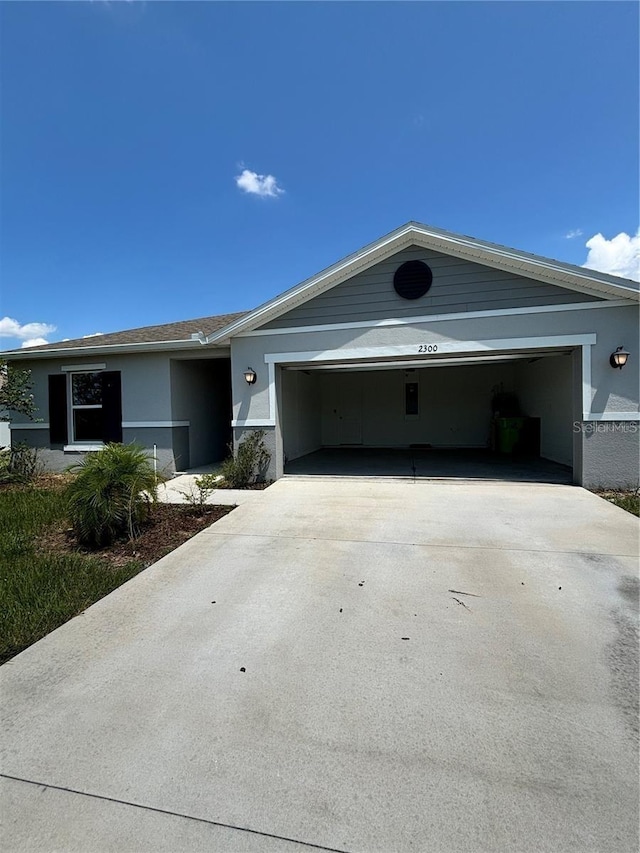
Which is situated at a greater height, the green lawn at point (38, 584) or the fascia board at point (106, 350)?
the fascia board at point (106, 350)

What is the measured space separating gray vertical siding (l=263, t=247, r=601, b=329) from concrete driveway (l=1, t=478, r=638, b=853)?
4850 millimetres

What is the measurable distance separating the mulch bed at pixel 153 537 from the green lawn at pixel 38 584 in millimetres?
127

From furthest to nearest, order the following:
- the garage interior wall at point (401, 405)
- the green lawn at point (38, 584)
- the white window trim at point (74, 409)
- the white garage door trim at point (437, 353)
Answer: the garage interior wall at point (401, 405) → the white window trim at point (74, 409) → the white garage door trim at point (437, 353) → the green lawn at point (38, 584)

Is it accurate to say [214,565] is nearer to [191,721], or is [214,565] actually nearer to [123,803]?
[191,721]

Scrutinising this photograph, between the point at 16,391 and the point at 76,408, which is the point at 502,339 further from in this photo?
the point at 16,391

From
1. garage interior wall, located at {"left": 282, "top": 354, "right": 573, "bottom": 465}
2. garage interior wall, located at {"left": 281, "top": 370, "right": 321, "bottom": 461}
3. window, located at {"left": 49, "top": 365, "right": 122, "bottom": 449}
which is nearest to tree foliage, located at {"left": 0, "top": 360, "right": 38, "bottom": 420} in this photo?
window, located at {"left": 49, "top": 365, "right": 122, "bottom": 449}

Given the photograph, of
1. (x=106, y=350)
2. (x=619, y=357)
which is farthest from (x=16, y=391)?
(x=619, y=357)

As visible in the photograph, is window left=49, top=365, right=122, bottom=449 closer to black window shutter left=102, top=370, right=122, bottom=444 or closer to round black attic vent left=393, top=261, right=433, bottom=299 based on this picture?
black window shutter left=102, top=370, right=122, bottom=444

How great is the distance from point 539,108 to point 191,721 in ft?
36.5

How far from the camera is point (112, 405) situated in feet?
31.9

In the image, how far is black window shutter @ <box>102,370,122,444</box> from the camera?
9.68m

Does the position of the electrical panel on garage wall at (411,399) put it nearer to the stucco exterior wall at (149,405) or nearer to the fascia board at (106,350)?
the fascia board at (106,350)

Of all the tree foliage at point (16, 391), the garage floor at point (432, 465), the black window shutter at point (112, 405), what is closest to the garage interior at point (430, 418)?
the garage floor at point (432, 465)

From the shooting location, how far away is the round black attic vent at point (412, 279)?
758cm
